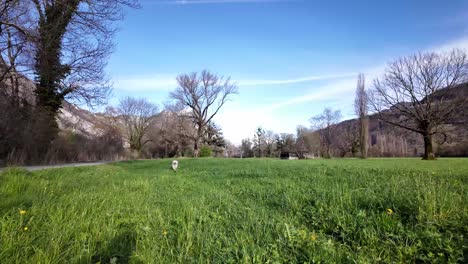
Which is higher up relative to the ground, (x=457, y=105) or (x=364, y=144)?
(x=457, y=105)

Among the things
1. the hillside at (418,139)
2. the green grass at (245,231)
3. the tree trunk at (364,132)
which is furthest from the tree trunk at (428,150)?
the green grass at (245,231)

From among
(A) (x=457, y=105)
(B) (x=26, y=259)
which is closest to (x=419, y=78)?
(A) (x=457, y=105)

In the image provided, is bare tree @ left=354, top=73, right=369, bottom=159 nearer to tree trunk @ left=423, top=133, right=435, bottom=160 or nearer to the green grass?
tree trunk @ left=423, top=133, right=435, bottom=160

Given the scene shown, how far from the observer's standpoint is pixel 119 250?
9.36ft

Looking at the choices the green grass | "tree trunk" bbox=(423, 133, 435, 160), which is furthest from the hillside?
the green grass

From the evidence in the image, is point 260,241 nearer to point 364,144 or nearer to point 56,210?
point 56,210

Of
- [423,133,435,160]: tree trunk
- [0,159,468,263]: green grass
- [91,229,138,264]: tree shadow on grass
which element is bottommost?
[91,229,138,264]: tree shadow on grass

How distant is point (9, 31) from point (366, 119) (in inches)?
1627

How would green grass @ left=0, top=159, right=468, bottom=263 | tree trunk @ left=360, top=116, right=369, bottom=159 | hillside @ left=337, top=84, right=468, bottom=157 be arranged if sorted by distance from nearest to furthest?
1. green grass @ left=0, top=159, right=468, bottom=263
2. hillside @ left=337, top=84, right=468, bottom=157
3. tree trunk @ left=360, top=116, right=369, bottom=159

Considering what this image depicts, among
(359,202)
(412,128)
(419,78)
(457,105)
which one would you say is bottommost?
(359,202)

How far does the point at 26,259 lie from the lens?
2.46m

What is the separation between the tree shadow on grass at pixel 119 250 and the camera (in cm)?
260

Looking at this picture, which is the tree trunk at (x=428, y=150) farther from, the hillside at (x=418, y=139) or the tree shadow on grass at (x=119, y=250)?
the tree shadow on grass at (x=119, y=250)

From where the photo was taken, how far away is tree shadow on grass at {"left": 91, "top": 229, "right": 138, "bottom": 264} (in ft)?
8.52
